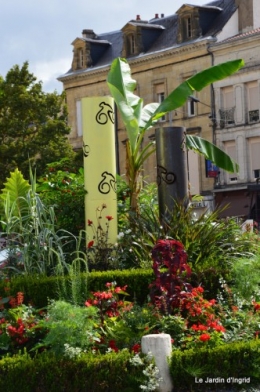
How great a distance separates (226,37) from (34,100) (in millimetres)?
13261

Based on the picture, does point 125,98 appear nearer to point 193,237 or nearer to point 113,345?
point 193,237

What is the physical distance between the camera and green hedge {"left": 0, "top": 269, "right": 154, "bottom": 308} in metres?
13.4

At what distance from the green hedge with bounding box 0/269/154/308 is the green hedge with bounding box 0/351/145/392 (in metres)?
2.41

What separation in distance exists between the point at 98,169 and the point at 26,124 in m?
31.2

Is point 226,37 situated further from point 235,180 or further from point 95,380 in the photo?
point 95,380

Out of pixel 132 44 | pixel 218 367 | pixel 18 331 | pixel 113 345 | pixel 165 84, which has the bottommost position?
pixel 218 367

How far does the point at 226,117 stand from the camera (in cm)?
5538

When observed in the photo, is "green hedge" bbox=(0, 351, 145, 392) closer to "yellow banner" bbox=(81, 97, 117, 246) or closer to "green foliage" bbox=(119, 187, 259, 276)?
"green foliage" bbox=(119, 187, 259, 276)

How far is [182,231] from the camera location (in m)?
15.3

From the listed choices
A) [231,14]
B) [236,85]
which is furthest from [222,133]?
[231,14]

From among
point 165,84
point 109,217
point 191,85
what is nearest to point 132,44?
point 165,84

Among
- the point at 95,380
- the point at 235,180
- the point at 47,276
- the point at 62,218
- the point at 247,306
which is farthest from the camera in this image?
the point at 235,180

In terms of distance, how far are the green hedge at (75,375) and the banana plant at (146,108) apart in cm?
620

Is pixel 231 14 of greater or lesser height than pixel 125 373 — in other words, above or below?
above
